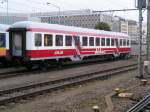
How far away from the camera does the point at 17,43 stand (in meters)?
25.2

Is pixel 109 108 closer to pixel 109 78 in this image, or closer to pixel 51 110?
pixel 51 110

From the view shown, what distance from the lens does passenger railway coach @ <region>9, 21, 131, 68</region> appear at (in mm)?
24172

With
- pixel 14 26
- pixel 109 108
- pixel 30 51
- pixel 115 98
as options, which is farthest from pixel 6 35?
pixel 109 108

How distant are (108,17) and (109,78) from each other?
222 ft

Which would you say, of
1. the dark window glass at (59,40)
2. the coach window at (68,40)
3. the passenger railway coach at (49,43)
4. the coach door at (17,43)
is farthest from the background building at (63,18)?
the coach door at (17,43)

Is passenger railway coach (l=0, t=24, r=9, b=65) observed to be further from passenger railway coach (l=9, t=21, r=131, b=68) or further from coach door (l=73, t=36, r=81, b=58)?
coach door (l=73, t=36, r=81, b=58)

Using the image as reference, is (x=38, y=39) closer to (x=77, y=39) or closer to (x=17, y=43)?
(x=17, y=43)

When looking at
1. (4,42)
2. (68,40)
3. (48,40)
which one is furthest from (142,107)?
(68,40)

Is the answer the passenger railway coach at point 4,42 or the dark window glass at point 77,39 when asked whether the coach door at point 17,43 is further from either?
the dark window glass at point 77,39

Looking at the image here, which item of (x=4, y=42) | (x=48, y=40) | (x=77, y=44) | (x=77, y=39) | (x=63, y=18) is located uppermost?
(x=63, y=18)

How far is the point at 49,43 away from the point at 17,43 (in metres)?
2.10

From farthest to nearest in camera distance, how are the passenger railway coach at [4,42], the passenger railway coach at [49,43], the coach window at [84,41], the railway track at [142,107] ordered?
the coach window at [84,41]
the passenger railway coach at [4,42]
the passenger railway coach at [49,43]
the railway track at [142,107]

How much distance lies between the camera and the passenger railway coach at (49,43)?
24.2 meters

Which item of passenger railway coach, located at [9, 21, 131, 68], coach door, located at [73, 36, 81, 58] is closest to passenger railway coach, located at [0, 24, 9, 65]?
passenger railway coach, located at [9, 21, 131, 68]
